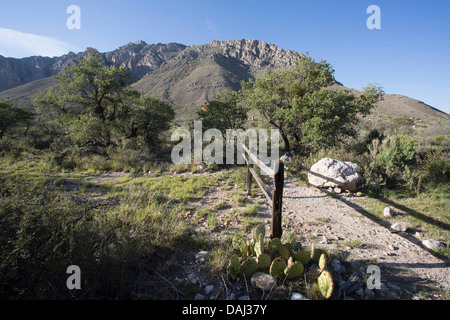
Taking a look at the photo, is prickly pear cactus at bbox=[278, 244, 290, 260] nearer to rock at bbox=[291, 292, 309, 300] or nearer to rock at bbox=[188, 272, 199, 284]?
rock at bbox=[291, 292, 309, 300]

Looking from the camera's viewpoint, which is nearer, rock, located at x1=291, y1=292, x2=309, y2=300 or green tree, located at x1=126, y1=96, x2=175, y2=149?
rock, located at x1=291, y1=292, x2=309, y2=300

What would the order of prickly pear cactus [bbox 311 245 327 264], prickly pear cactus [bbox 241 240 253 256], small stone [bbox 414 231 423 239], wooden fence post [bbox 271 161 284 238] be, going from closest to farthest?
prickly pear cactus [bbox 311 245 327 264] → prickly pear cactus [bbox 241 240 253 256] → wooden fence post [bbox 271 161 284 238] → small stone [bbox 414 231 423 239]

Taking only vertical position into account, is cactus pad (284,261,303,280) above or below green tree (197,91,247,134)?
below

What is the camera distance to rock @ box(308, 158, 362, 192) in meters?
6.25

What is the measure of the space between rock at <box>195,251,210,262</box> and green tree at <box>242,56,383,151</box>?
7414 millimetres

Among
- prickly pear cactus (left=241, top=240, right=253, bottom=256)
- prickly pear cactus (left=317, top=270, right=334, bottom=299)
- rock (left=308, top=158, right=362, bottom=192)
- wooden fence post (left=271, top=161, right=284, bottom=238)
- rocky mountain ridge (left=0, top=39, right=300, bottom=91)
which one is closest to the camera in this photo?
prickly pear cactus (left=317, top=270, right=334, bottom=299)

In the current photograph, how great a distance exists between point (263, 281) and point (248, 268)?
25 centimetres

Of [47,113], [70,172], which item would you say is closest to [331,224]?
[70,172]

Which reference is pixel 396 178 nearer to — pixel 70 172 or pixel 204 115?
pixel 204 115

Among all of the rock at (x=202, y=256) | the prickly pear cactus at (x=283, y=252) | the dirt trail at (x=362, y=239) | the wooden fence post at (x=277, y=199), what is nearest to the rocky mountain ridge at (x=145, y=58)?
the dirt trail at (x=362, y=239)

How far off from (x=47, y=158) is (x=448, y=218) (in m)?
13.8

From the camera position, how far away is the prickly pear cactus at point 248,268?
2.62 m

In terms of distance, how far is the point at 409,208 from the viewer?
5047mm

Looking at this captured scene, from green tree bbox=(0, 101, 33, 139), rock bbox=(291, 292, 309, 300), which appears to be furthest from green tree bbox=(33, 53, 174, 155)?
rock bbox=(291, 292, 309, 300)
